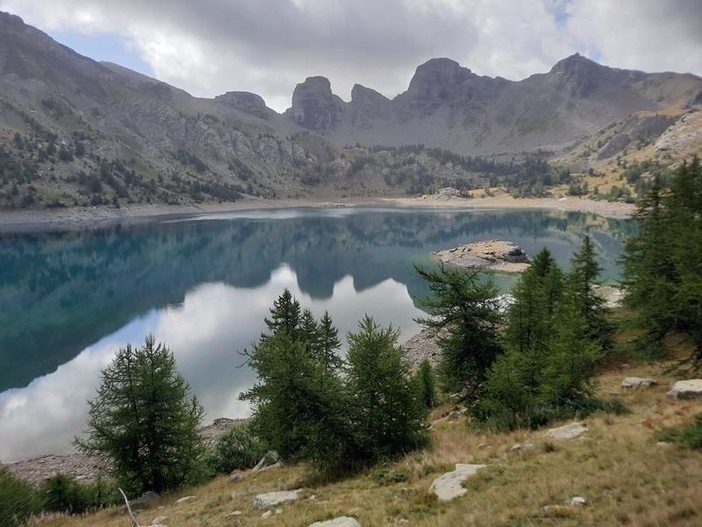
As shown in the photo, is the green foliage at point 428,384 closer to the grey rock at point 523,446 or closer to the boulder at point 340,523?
the grey rock at point 523,446

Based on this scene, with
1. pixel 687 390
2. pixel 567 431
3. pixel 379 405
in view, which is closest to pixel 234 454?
pixel 379 405

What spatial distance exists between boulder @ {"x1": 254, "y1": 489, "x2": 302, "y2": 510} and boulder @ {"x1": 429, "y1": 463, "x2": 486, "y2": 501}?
15.1ft

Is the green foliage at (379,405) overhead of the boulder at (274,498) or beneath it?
overhead

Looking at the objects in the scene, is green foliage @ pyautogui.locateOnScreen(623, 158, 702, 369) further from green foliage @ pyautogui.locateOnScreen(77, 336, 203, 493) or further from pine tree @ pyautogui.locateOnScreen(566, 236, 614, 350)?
green foliage @ pyautogui.locateOnScreen(77, 336, 203, 493)

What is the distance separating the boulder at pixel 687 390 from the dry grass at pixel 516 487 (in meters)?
0.55

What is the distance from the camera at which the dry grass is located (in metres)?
8.28

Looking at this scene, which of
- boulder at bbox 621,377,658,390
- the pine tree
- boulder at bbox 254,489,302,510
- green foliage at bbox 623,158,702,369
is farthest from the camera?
the pine tree

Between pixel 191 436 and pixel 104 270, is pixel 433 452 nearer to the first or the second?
pixel 191 436

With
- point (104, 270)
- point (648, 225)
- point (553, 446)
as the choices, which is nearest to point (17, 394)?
point (553, 446)


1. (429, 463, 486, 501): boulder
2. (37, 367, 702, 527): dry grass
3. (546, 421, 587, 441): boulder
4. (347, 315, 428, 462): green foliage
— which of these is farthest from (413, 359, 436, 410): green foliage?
(429, 463, 486, 501): boulder

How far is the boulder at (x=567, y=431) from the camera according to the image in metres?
13.8

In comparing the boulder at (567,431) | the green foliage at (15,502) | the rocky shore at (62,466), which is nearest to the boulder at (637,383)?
the boulder at (567,431)

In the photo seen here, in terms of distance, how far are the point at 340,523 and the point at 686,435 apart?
8281 mm

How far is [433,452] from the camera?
592 inches
